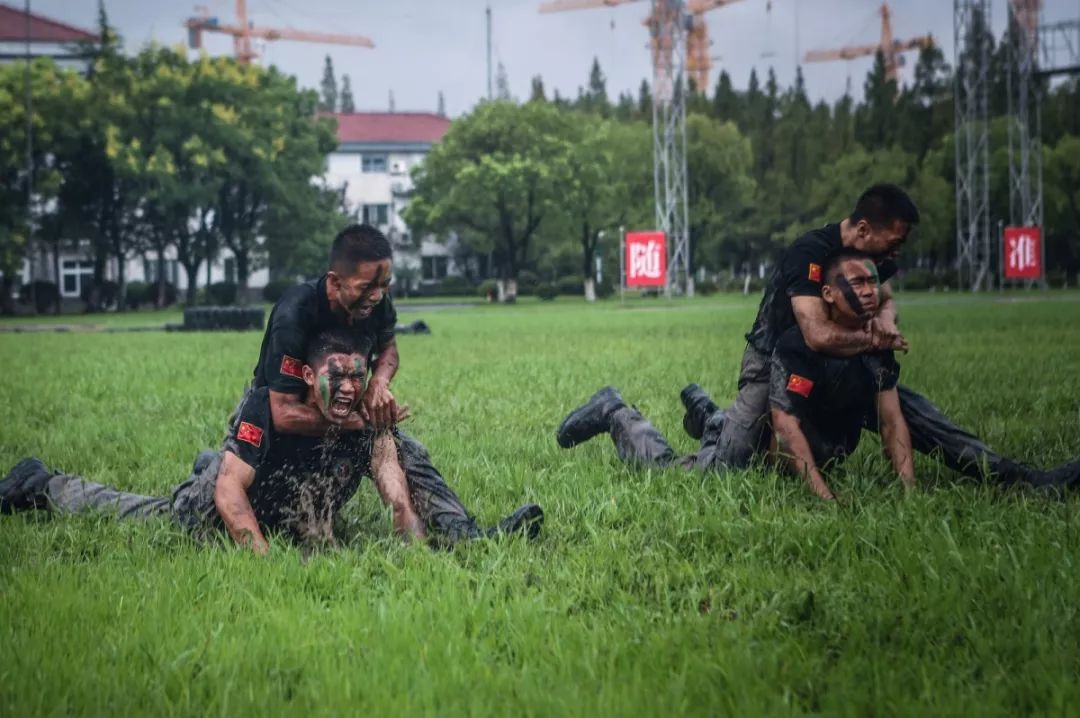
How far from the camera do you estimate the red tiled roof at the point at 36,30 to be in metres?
51.4

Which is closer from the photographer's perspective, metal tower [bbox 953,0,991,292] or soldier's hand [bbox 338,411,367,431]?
soldier's hand [bbox 338,411,367,431]

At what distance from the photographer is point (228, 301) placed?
6156 centimetres

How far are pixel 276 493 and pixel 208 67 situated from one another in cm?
5269

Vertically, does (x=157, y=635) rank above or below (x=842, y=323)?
below

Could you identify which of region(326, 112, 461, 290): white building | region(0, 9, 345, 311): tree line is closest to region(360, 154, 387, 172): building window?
region(326, 112, 461, 290): white building

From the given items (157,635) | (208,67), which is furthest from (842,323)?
(208,67)

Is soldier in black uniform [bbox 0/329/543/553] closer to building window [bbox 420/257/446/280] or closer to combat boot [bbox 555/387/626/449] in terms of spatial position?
combat boot [bbox 555/387/626/449]

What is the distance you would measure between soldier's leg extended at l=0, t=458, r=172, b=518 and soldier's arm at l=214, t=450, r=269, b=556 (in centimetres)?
108

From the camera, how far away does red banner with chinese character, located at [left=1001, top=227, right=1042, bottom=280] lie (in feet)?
157

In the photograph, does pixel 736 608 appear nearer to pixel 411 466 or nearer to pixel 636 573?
pixel 636 573

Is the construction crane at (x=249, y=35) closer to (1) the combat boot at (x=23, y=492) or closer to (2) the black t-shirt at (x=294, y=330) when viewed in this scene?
(1) the combat boot at (x=23, y=492)

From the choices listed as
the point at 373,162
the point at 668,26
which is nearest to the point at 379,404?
the point at 668,26

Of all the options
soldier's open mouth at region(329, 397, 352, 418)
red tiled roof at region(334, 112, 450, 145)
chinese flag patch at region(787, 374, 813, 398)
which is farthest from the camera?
red tiled roof at region(334, 112, 450, 145)

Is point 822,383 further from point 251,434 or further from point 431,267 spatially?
point 431,267
